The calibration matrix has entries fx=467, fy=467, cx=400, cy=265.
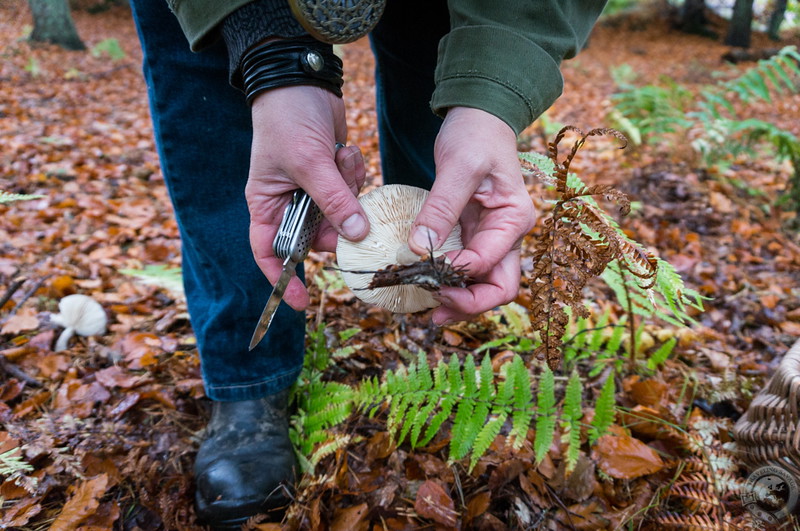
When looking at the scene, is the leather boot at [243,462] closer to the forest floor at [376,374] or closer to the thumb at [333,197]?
the forest floor at [376,374]

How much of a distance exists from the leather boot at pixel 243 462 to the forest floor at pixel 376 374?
11 cm

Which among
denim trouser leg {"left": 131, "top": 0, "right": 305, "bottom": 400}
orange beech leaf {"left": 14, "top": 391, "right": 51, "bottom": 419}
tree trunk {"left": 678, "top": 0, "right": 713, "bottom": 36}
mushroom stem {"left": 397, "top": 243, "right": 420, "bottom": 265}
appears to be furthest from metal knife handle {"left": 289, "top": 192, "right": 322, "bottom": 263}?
tree trunk {"left": 678, "top": 0, "right": 713, "bottom": 36}

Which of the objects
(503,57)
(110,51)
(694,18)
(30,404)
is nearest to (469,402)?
(503,57)

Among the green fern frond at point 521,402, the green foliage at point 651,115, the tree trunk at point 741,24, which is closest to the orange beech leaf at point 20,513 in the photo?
the green fern frond at point 521,402

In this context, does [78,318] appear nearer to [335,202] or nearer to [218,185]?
[218,185]

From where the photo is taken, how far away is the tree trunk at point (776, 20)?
53.4ft

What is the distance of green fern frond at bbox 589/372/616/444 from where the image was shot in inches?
70.4

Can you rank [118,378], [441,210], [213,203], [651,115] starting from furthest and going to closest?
1. [651,115]
2. [118,378]
3. [213,203]
4. [441,210]

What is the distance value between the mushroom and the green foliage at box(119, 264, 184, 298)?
71.8 inches

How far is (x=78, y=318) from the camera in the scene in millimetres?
2582

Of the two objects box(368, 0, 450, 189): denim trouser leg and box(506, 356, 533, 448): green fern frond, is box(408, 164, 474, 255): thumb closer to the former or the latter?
box(506, 356, 533, 448): green fern frond

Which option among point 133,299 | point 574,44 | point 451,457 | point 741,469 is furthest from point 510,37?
point 133,299

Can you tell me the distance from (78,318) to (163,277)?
50cm

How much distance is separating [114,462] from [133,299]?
136 centimetres
